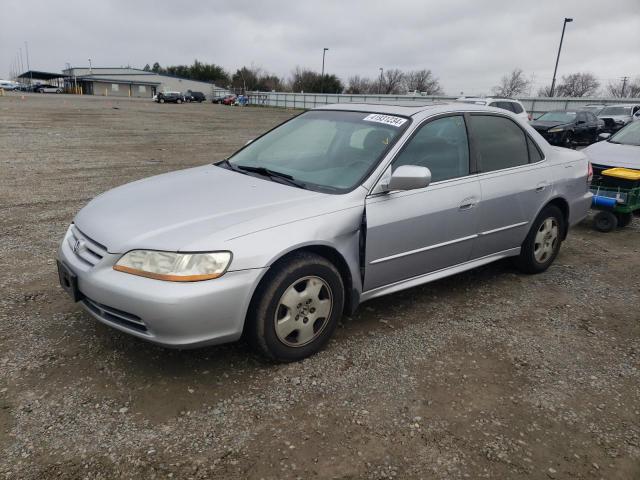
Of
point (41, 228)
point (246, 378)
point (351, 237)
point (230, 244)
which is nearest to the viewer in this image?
point (230, 244)

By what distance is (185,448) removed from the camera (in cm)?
242

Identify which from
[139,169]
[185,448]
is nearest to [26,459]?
[185,448]

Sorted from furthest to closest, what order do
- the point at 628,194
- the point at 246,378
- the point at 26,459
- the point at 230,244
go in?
the point at 628,194 < the point at 246,378 < the point at 230,244 < the point at 26,459

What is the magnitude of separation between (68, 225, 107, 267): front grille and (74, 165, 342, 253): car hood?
4 cm

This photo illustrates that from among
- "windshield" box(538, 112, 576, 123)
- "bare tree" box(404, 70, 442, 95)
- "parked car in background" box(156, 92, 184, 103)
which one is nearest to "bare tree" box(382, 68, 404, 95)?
"bare tree" box(404, 70, 442, 95)

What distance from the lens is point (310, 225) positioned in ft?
9.89

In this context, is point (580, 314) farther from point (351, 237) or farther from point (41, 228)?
point (41, 228)

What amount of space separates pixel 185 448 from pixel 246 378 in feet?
2.11

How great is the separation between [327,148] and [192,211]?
127 centimetres

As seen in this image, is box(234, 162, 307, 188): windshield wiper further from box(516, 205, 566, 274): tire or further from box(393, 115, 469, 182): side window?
box(516, 205, 566, 274): tire

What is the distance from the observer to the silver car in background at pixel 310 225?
271cm

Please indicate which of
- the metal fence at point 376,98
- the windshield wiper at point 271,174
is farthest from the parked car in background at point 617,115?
the windshield wiper at point 271,174

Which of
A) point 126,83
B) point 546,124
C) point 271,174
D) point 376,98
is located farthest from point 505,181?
point 126,83

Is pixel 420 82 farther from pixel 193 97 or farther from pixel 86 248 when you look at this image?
pixel 86 248
